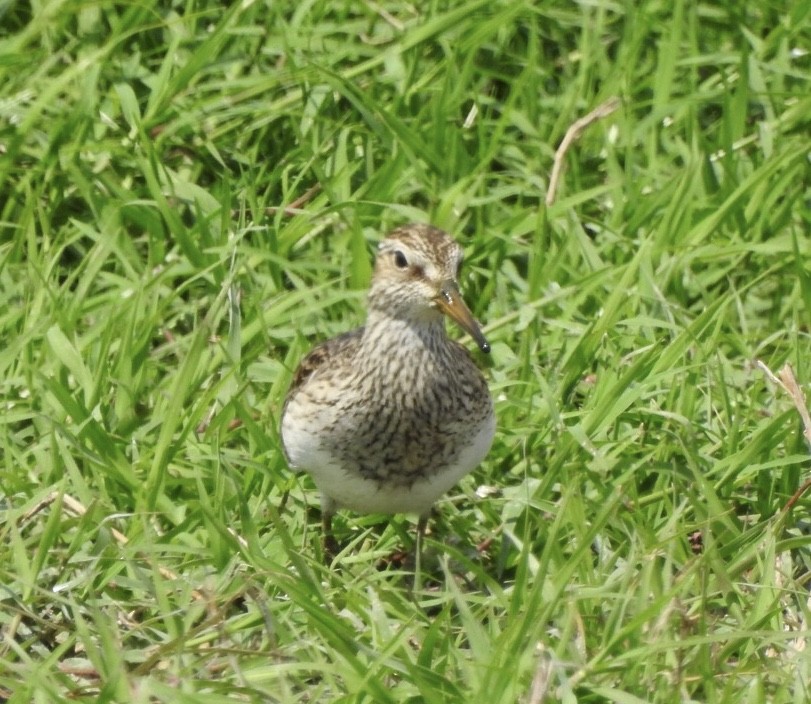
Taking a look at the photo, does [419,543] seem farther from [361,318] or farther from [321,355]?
[361,318]

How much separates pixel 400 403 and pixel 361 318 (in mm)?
1492

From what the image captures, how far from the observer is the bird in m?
6.16

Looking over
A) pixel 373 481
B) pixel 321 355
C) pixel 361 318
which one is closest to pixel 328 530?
pixel 373 481

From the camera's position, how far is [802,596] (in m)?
5.83

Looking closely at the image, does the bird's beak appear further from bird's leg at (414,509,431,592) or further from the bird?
bird's leg at (414,509,431,592)

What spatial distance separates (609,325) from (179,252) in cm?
194

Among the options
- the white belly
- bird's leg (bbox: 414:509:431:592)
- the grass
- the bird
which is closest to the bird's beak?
the bird

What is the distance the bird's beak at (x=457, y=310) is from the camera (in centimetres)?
602

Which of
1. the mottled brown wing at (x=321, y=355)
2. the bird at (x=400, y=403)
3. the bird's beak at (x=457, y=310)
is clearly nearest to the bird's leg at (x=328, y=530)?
the bird at (x=400, y=403)

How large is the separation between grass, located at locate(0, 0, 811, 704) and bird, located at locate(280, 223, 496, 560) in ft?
0.90

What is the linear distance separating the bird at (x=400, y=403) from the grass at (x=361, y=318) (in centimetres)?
27

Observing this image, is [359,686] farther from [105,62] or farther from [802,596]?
[105,62]

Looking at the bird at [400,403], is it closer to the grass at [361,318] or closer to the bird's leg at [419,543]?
the bird's leg at [419,543]

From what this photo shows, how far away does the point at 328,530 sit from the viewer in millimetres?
6609
